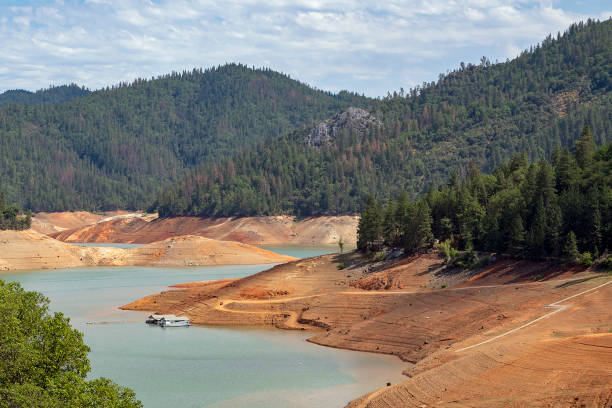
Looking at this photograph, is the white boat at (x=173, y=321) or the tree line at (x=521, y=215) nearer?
the tree line at (x=521, y=215)

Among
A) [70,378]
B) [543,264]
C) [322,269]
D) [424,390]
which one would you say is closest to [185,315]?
[322,269]

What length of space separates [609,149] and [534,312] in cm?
3954

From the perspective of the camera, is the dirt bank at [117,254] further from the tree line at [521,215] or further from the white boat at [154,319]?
the white boat at [154,319]

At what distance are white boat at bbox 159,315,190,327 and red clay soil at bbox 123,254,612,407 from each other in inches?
79.6

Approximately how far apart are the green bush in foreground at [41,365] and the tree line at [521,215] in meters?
49.9

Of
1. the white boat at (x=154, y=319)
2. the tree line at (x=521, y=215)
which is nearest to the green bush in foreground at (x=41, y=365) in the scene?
the white boat at (x=154, y=319)

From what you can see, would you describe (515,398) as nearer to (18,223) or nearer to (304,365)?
(304,365)

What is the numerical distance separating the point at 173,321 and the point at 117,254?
80767mm

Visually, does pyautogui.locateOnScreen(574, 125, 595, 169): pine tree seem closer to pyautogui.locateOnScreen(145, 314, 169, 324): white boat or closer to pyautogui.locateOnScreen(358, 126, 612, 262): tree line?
pyautogui.locateOnScreen(358, 126, 612, 262): tree line

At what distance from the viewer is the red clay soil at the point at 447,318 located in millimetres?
43875

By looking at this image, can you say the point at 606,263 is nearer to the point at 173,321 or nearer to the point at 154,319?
the point at 173,321

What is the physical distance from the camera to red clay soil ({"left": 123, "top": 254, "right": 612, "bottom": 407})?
43.9 m

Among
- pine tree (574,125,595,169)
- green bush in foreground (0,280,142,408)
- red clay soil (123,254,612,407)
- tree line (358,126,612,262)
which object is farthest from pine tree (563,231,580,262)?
green bush in foreground (0,280,142,408)

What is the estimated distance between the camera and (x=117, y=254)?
526ft
